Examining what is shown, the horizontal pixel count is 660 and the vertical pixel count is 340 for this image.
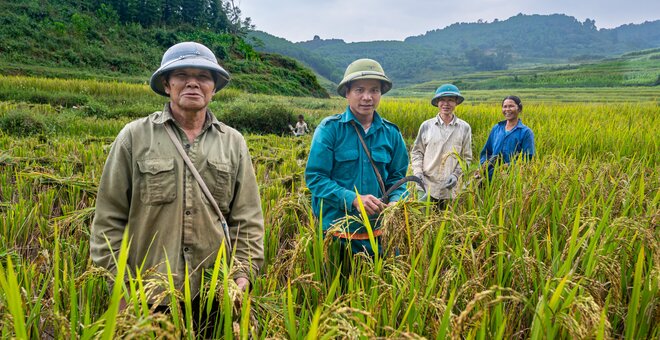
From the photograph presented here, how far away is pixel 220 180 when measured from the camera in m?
1.75

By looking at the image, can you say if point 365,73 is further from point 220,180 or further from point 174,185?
point 174,185

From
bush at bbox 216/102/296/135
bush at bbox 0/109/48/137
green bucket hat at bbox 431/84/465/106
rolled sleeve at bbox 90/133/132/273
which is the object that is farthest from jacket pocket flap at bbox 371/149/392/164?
bush at bbox 216/102/296/135

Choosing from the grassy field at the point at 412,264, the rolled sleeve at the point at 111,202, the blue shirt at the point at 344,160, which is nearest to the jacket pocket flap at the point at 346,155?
the blue shirt at the point at 344,160

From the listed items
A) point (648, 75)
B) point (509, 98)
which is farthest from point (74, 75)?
point (648, 75)

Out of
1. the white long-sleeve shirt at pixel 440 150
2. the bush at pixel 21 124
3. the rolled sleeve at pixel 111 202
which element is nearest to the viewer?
the rolled sleeve at pixel 111 202

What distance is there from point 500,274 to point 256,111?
35.2ft

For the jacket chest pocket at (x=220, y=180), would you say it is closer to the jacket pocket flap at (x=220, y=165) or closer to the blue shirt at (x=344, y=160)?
the jacket pocket flap at (x=220, y=165)

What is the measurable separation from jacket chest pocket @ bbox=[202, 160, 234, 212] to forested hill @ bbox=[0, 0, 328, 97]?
24.3 metres

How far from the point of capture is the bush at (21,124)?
7035mm

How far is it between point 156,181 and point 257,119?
395 inches

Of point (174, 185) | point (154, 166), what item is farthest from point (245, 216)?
point (154, 166)

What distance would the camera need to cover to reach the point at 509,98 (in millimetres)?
4289

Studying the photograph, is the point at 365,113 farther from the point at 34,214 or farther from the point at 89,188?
the point at 89,188

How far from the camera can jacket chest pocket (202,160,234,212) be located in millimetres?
1726
